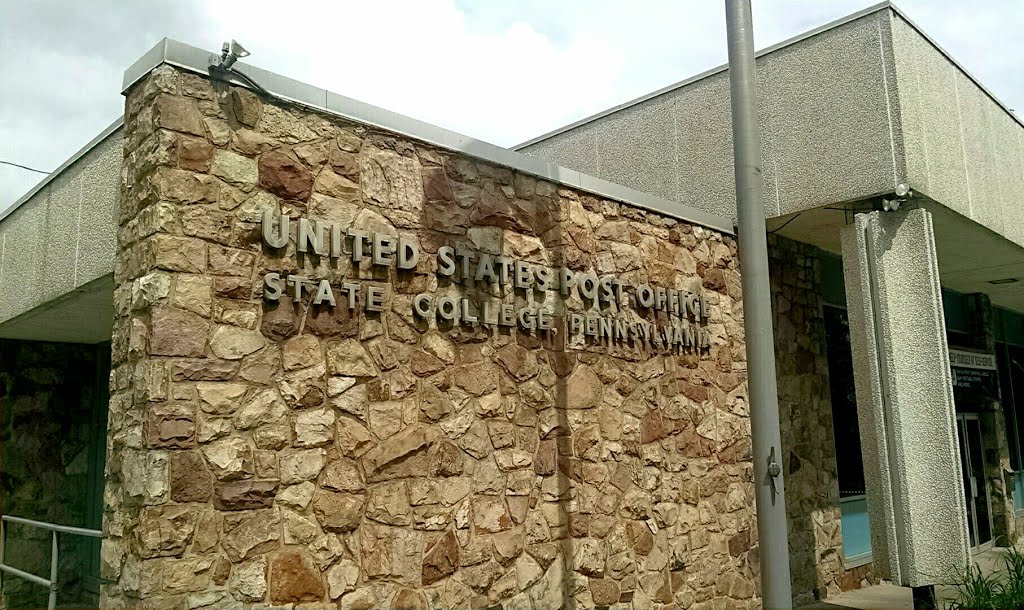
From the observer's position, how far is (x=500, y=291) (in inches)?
256

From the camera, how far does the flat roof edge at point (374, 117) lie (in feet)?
16.5

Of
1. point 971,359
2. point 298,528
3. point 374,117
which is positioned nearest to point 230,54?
point 374,117

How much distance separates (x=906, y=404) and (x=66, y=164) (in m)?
7.70

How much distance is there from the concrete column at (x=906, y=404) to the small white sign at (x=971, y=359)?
5729 mm

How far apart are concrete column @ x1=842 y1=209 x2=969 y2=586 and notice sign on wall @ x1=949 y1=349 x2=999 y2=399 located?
583 centimetres

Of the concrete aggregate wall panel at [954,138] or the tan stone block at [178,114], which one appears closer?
the tan stone block at [178,114]

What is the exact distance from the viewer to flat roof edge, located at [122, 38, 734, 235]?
5.02 metres

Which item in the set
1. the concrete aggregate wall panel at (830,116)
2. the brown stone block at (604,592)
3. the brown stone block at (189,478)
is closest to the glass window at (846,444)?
the concrete aggregate wall panel at (830,116)

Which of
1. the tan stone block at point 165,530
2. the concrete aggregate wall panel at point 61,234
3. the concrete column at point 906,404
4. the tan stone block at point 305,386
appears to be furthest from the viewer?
the concrete column at point 906,404

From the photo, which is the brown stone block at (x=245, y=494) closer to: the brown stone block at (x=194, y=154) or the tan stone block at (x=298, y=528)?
the tan stone block at (x=298, y=528)

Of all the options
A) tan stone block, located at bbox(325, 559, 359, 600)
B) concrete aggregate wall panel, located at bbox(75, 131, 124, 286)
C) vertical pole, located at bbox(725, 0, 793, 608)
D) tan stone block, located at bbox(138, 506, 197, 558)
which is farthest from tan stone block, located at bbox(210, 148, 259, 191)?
vertical pole, located at bbox(725, 0, 793, 608)

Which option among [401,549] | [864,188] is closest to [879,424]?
[864,188]

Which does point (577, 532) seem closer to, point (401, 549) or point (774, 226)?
point (401, 549)

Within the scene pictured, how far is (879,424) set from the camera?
7859mm
